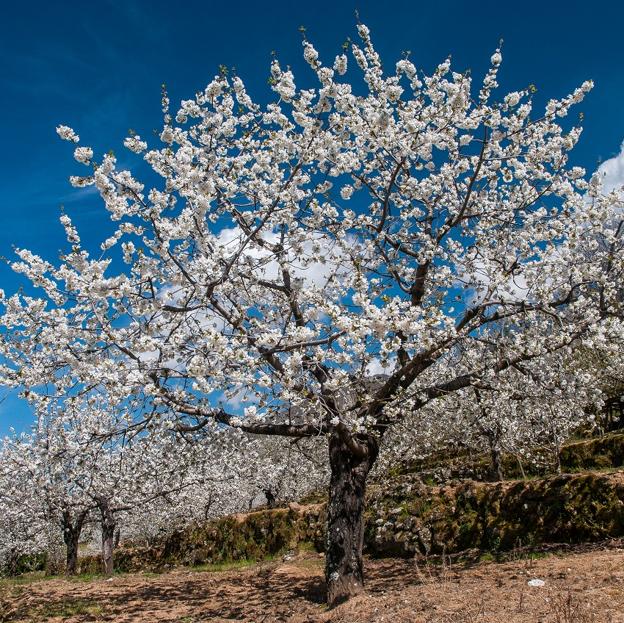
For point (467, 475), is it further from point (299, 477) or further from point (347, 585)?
point (299, 477)

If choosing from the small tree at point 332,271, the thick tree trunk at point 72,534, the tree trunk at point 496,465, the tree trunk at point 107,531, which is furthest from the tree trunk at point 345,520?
the thick tree trunk at point 72,534

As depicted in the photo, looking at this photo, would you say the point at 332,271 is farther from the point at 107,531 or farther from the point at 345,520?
the point at 107,531

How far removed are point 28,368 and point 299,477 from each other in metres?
26.7

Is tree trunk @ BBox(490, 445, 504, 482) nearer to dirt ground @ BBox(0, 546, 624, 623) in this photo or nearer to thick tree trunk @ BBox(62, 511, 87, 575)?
dirt ground @ BBox(0, 546, 624, 623)

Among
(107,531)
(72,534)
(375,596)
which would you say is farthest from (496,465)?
(72,534)

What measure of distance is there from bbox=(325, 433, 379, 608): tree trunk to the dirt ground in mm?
342

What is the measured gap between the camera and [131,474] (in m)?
18.5

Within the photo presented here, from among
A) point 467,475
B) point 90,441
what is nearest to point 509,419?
point 467,475

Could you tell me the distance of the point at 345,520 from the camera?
8438 mm

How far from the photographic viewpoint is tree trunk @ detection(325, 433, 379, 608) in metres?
8.31

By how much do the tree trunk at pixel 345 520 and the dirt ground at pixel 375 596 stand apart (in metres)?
0.34

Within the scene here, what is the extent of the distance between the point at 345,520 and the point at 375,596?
3.95 ft

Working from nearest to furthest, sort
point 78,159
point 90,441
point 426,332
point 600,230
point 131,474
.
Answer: point 78,159
point 426,332
point 90,441
point 600,230
point 131,474

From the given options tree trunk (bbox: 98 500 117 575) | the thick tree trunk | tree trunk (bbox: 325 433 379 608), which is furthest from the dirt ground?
the thick tree trunk
